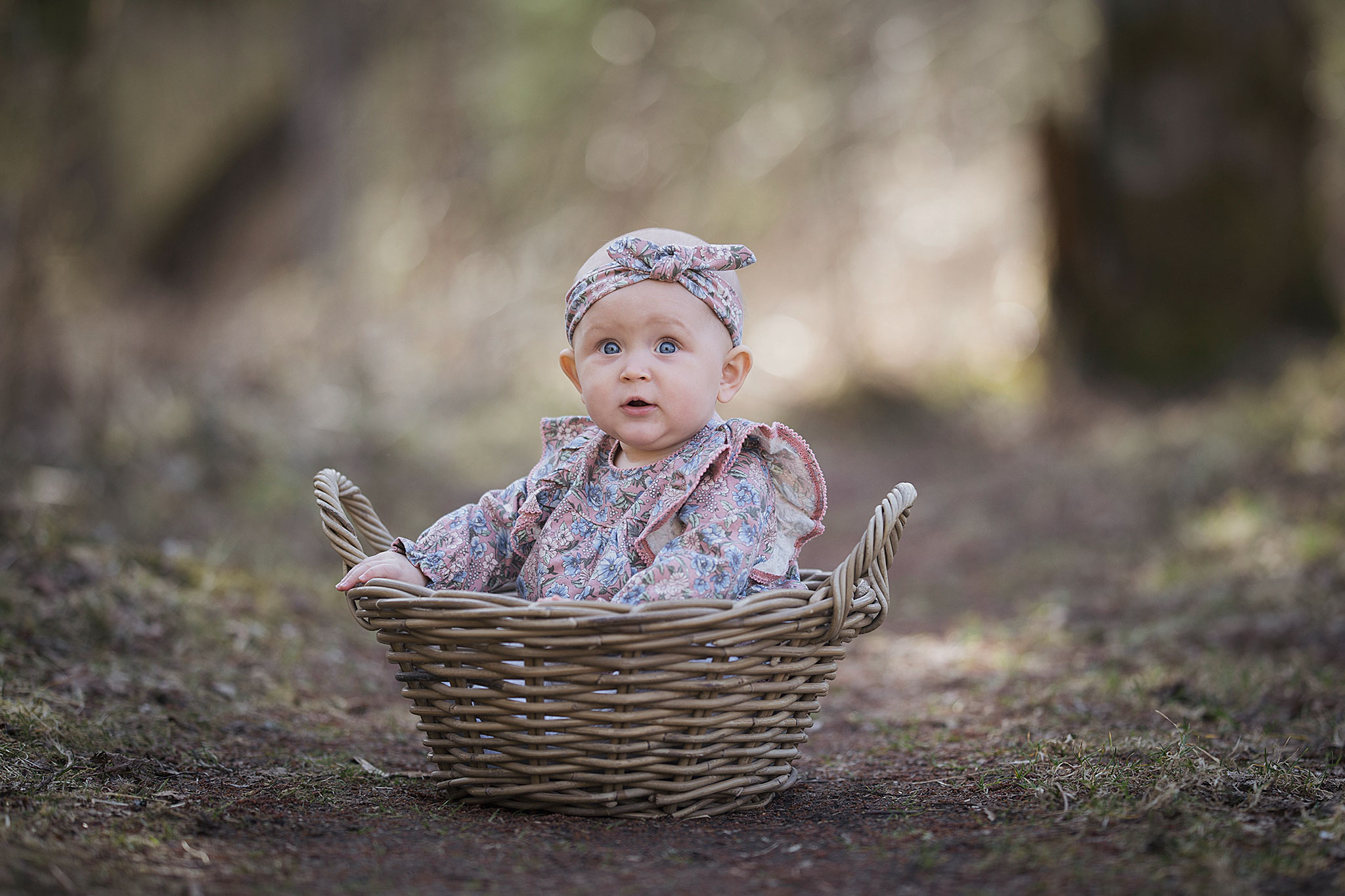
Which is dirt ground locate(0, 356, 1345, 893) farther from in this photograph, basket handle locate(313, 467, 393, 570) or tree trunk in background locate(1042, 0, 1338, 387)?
tree trunk in background locate(1042, 0, 1338, 387)

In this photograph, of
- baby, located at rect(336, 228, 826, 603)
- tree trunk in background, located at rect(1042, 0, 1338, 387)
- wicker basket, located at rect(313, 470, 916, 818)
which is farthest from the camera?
tree trunk in background, located at rect(1042, 0, 1338, 387)

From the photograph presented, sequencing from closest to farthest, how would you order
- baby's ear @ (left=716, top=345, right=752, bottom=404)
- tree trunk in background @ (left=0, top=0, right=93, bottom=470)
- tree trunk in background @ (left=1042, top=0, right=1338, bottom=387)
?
baby's ear @ (left=716, top=345, right=752, bottom=404), tree trunk in background @ (left=0, top=0, right=93, bottom=470), tree trunk in background @ (left=1042, top=0, right=1338, bottom=387)

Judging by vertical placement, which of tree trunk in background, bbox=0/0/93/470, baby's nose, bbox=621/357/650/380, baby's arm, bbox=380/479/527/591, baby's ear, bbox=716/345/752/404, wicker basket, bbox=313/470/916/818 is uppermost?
tree trunk in background, bbox=0/0/93/470

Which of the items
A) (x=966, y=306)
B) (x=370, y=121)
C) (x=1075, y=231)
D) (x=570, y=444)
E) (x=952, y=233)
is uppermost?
(x=370, y=121)

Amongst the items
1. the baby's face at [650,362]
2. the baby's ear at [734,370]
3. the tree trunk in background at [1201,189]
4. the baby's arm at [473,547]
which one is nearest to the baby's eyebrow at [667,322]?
the baby's face at [650,362]

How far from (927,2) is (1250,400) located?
6.00 metres

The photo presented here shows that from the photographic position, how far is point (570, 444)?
8.96 feet

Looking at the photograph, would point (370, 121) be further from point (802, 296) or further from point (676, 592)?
point (676, 592)

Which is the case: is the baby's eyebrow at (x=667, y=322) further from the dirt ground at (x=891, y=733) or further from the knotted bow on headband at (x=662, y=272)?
the dirt ground at (x=891, y=733)

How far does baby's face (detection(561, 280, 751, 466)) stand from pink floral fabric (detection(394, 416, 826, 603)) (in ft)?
0.31

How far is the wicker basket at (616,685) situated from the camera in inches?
81.0

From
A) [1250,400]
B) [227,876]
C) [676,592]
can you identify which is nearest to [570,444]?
[676,592]

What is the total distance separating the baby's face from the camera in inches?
96.6

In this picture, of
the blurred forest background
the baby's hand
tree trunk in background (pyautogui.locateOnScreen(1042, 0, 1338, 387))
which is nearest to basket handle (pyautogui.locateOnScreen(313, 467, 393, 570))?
the baby's hand
